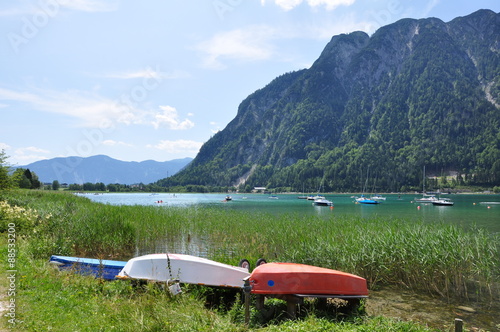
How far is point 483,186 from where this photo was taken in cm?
16750

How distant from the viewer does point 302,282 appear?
8227 millimetres

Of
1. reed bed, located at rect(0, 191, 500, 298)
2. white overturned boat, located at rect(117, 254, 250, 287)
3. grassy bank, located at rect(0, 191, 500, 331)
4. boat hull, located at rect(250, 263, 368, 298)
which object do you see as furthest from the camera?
reed bed, located at rect(0, 191, 500, 298)

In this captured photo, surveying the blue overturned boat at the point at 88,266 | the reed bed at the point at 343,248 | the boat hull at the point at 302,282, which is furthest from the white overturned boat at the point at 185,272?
the reed bed at the point at 343,248

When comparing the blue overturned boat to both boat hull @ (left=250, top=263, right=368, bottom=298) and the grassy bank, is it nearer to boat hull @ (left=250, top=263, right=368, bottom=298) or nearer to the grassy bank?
the grassy bank

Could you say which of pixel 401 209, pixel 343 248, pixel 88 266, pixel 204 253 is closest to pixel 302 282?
pixel 343 248

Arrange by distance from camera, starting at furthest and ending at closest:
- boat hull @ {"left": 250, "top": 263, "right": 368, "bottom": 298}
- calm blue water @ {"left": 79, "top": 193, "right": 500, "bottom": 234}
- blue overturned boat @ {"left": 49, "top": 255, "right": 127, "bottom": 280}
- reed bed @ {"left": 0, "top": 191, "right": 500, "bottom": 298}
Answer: calm blue water @ {"left": 79, "top": 193, "right": 500, "bottom": 234}, reed bed @ {"left": 0, "top": 191, "right": 500, "bottom": 298}, blue overturned boat @ {"left": 49, "top": 255, "right": 127, "bottom": 280}, boat hull @ {"left": 250, "top": 263, "right": 368, "bottom": 298}

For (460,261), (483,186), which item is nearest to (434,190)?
(483,186)

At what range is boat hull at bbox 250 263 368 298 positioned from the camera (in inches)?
320

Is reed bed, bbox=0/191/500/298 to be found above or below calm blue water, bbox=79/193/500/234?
above

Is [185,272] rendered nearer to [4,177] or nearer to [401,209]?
[4,177]

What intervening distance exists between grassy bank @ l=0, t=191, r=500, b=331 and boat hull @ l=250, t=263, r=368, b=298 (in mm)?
696

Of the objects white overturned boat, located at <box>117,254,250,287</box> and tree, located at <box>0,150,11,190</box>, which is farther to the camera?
tree, located at <box>0,150,11,190</box>

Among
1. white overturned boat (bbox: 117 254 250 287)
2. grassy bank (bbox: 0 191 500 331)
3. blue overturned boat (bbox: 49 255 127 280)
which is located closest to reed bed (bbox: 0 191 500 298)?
grassy bank (bbox: 0 191 500 331)

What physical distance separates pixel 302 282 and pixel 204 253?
9995 mm
